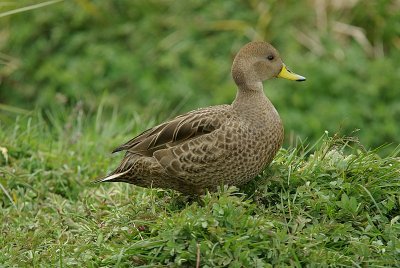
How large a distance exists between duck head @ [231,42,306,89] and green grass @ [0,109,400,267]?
47 cm

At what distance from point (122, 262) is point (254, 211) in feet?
2.35

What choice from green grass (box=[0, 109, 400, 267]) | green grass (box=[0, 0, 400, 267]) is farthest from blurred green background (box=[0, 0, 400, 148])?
green grass (box=[0, 109, 400, 267])

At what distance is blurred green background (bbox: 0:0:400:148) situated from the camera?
777 centimetres

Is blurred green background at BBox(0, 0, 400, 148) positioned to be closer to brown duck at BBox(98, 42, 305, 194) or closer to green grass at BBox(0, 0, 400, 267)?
green grass at BBox(0, 0, 400, 267)

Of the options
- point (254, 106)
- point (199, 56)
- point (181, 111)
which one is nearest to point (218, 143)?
point (254, 106)

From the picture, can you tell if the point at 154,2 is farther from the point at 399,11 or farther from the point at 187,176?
the point at 187,176

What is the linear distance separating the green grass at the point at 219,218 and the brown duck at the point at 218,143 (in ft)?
0.48

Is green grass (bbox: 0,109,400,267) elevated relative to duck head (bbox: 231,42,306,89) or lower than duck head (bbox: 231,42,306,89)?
lower

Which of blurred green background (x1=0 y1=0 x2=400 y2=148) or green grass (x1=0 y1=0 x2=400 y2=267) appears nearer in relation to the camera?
green grass (x1=0 y1=0 x2=400 y2=267)

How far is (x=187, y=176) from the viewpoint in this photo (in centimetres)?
447

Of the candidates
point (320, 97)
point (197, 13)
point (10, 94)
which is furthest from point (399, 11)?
point (10, 94)

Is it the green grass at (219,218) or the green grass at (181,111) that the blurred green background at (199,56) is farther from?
the green grass at (219,218)

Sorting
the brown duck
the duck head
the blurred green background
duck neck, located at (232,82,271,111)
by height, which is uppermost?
the duck head

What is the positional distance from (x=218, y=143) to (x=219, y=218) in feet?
1.94
